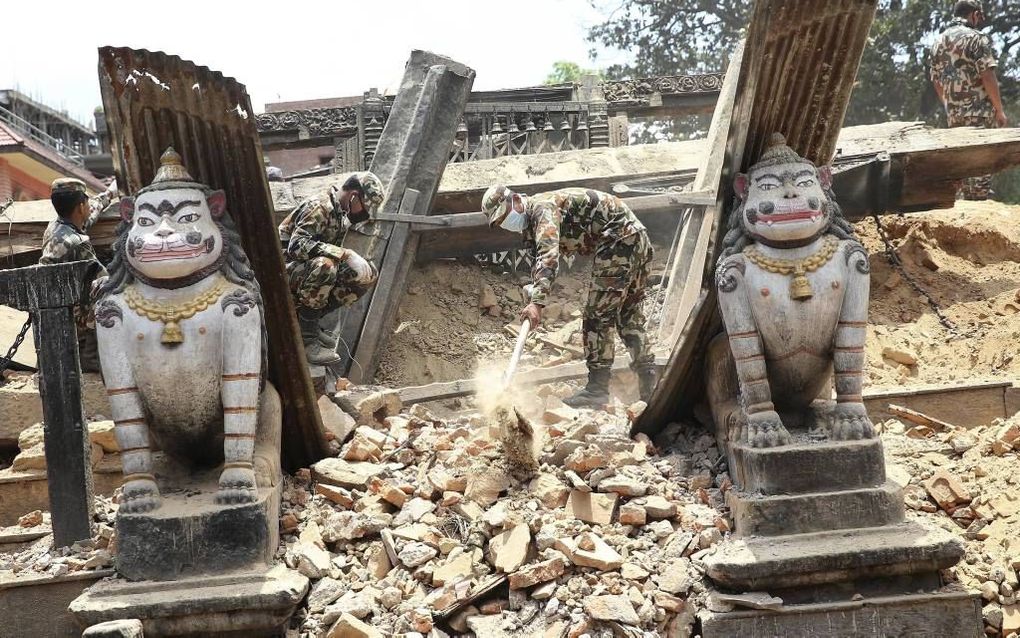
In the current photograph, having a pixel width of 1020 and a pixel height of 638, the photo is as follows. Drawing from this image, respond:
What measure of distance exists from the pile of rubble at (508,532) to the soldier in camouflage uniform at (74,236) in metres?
2.19

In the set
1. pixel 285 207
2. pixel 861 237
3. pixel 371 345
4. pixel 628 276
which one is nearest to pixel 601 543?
pixel 628 276

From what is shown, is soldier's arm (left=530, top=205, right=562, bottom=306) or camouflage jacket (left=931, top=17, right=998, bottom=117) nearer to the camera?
soldier's arm (left=530, top=205, right=562, bottom=306)

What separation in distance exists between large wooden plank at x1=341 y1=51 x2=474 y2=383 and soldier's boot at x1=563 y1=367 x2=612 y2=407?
180 centimetres

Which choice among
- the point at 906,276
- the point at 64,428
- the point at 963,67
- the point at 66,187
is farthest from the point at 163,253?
the point at 963,67

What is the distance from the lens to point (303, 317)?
6.83 metres

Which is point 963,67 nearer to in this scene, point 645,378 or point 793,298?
point 645,378

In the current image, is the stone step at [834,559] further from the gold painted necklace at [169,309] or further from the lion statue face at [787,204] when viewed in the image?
the gold painted necklace at [169,309]

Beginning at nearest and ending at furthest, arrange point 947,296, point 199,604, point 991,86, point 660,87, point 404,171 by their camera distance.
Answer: point 199,604, point 404,171, point 947,296, point 991,86, point 660,87

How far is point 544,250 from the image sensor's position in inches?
252

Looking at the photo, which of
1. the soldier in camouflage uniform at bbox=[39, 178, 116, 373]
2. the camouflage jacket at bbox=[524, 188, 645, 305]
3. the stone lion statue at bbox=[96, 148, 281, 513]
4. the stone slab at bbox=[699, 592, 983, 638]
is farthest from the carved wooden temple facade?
the stone slab at bbox=[699, 592, 983, 638]

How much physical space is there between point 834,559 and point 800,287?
3.63 feet

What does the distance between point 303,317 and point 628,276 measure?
2.18 m

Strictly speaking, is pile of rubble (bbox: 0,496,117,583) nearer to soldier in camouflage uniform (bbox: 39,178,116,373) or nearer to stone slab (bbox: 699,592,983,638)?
soldier in camouflage uniform (bbox: 39,178,116,373)

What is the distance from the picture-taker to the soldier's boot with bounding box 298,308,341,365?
22.1 ft
